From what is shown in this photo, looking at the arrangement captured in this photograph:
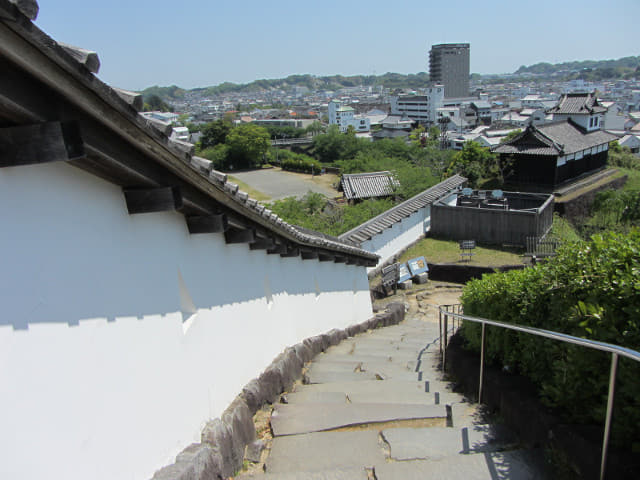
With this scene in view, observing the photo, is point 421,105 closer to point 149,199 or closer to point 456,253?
point 456,253

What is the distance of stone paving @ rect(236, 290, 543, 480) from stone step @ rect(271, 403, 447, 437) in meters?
0.01

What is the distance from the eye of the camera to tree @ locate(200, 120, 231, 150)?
260ft

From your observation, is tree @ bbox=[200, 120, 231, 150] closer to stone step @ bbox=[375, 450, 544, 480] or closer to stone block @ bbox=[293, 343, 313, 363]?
stone block @ bbox=[293, 343, 313, 363]

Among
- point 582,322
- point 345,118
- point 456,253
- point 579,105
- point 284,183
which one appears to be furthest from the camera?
point 345,118

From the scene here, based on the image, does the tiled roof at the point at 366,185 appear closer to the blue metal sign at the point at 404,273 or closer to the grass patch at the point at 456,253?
the grass patch at the point at 456,253

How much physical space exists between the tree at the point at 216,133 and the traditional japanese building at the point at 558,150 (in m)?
56.6

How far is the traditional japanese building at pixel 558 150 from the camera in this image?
28.7 m

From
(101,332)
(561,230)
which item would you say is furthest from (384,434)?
(561,230)

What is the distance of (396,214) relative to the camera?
856 inches

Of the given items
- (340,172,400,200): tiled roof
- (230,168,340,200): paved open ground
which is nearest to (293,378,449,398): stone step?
(340,172,400,200): tiled roof

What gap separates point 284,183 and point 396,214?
38327 mm

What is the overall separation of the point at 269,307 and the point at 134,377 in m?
3.81

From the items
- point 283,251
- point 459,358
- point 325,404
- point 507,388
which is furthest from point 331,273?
point 507,388

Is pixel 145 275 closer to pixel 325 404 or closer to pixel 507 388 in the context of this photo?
pixel 325 404
